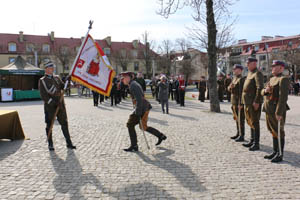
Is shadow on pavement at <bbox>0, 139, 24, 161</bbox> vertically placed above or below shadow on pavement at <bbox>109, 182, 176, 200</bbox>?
above

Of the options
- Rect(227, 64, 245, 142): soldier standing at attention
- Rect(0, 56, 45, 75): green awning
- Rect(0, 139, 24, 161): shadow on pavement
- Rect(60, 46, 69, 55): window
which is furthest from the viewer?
Rect(60, 46, 69, 55): window

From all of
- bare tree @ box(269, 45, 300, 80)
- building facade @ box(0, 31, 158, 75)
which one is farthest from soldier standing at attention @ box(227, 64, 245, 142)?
building facade @ box(0, 31, 158, 75)

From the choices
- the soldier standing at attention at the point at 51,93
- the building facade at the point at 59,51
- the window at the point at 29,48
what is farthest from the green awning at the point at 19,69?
the window at the point at 29,48

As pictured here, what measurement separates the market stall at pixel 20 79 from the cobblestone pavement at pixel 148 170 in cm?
1602

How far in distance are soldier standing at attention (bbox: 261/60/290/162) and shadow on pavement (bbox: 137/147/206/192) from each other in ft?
5.92

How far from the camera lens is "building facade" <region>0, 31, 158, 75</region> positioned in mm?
53969

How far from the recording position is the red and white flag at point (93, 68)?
22.6ft

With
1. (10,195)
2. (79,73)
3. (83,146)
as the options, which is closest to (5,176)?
(10,195)

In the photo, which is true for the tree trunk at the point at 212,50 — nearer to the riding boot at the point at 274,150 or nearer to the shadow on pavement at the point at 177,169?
the shadow on pavement at the point at 177,169

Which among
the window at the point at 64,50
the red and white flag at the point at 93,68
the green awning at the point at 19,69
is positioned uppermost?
the window at the point at 64,50

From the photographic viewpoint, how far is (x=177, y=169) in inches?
205

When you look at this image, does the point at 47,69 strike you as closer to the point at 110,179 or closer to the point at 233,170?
the point at 110,179

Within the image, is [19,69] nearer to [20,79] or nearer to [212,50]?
[20,79]

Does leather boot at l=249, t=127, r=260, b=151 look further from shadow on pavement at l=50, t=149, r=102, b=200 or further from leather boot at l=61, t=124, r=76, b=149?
leather boot at l=61, t=124, r=76, b=149
